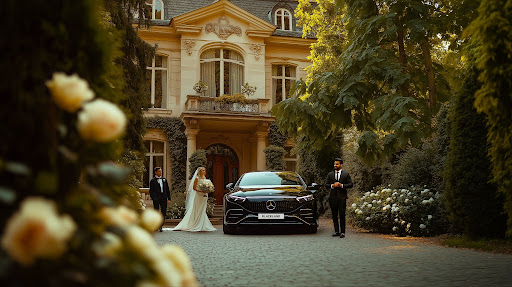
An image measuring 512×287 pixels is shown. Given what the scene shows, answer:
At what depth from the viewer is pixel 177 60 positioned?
28.0m

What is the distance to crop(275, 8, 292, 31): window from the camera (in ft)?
102

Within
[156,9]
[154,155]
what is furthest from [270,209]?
[156,9]

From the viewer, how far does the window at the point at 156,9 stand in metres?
28.9

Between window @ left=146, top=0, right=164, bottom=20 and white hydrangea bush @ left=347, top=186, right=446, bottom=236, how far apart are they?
1959 centimetres

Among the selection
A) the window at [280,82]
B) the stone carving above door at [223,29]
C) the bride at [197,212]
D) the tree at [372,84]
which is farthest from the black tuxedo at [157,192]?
the window at [280,82]

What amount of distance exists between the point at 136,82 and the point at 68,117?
1353 cm

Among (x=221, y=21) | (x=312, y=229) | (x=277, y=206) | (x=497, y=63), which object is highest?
(x=221, y=21)

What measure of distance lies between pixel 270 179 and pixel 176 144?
502 inches

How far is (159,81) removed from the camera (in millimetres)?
28344

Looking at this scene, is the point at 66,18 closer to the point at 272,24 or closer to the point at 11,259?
the point at 11,259

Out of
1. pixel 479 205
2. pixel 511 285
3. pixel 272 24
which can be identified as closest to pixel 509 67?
pixel 511 285

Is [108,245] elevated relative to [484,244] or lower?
elevated

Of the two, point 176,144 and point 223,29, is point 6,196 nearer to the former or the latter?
point 176,144

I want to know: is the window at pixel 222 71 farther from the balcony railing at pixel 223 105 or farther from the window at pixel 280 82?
the balcony railing at pixel 223 105
